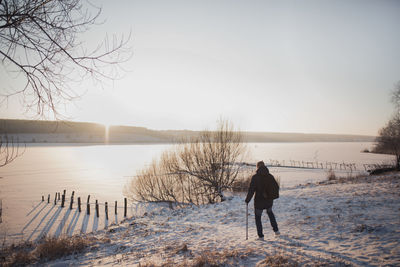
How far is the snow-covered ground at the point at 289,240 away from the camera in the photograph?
14.9ft

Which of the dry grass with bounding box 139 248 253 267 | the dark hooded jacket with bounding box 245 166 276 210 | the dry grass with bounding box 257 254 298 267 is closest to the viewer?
the dry grass with bounding box 257 254 298 267

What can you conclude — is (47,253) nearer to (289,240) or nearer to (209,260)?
(209,260)

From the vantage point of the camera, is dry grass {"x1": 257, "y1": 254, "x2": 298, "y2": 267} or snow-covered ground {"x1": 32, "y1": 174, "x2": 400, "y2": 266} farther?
snow-covered ground {"x1": 32, "y1": 174, "x2": 400, "y2": 266}

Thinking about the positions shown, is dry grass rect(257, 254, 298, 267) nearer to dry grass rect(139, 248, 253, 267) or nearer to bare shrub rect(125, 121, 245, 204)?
dry grass rect(139, 248, 253, 267)

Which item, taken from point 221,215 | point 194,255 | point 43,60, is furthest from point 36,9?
point 221,215

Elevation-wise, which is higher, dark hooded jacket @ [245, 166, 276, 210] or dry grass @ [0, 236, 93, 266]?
dark hooded jacket @ [245, 166, 276, 210]

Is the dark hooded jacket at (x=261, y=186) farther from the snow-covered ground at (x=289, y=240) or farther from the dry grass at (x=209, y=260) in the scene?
the dry grass at (x=209, y=260)

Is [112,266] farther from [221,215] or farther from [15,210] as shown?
[15,210]

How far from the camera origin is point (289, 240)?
5.57 meters

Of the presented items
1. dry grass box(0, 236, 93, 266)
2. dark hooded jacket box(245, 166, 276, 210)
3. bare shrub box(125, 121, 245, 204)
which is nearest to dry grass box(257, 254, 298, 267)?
dark hooded jacket box(245, 166, 276, 210)

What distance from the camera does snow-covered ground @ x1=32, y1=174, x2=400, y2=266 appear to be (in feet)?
14.9

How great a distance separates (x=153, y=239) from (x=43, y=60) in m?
6.09

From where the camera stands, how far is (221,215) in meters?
9.67

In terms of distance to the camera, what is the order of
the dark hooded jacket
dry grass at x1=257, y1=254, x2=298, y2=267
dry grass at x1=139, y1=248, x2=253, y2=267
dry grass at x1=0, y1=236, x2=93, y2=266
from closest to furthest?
dry grass at x1=257, y1=254, x2=298, y2=267 < dry grass at x1=139, y1=248, x2=253, y2=267 < dry grass at x1=0, y1=236, x2=93, y2=266 < the dark hooded jacket
